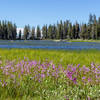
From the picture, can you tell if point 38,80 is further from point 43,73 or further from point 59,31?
point 59,31

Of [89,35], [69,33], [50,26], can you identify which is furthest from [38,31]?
[89,35]

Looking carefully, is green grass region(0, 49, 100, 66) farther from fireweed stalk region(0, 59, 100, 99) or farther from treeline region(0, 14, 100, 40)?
treeline region(0, 14, 100, 40)

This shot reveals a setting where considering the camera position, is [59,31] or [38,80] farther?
[59,31]

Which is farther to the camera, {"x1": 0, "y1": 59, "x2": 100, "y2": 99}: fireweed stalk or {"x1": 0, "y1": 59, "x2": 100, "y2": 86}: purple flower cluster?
{"x1": 0, "y1": 59, "x2": 100, "y2": 86}: purple flower cluster

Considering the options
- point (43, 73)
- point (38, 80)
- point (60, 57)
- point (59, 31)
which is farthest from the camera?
point (59, 31)

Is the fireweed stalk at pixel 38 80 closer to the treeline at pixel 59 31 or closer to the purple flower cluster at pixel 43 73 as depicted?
the purple flower cluster at pixel 43 73

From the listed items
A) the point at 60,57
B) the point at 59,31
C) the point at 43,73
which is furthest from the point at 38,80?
the point at 59,31

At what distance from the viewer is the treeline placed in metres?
110

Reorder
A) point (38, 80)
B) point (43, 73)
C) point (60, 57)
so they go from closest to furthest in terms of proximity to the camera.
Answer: point (38, 80) → point (43, 73) → point (60, 57)

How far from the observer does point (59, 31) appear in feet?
429

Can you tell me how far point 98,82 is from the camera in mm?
6824

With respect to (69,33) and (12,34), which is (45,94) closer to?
(69,33)

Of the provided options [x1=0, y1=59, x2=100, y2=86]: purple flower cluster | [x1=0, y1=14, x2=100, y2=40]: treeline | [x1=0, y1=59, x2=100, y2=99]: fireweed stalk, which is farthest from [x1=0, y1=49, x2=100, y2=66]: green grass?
[x1=0, y1=14, x2=100, y2=40]: treeline

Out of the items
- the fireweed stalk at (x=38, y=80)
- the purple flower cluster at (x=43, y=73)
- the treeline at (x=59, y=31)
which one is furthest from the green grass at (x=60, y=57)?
the treeline at (x=59, y=31)
